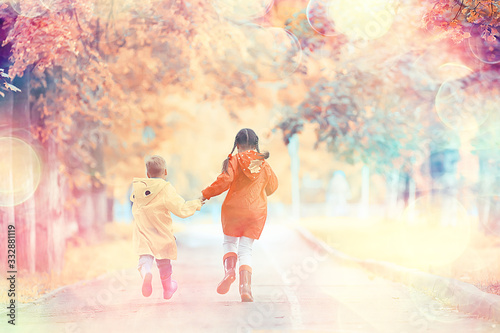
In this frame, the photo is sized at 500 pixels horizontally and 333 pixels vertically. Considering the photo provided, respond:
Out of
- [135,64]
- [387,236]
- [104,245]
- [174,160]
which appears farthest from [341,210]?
[135,64]

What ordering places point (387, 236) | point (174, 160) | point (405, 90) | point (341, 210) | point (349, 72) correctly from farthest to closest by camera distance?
point (341, 210)
point (174, 160)
point (387, 236)
point (405, 90)
point (349, 72)

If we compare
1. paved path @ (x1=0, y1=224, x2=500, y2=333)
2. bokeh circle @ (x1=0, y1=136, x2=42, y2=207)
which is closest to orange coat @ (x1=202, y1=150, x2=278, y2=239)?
paved path @ (x1=0, y1=224, x2=500, y2=333)

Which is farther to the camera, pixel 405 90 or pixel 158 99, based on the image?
pixel 158 99

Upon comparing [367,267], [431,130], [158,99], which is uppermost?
[158,99]

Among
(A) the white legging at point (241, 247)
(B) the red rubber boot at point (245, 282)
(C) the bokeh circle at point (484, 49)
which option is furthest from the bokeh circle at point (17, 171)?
(C) the bokeh circle at point (484, 49)

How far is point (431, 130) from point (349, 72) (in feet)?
24.8

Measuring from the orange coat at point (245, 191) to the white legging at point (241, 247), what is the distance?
0.08m

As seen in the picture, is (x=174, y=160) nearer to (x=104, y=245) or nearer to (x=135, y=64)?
(x=104, y=245)

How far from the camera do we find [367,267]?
13766 mm

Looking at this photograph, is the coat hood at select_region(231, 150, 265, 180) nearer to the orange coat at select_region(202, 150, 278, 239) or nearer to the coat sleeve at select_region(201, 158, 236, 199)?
the orange coat at select_region(202, 150, 278, 239)

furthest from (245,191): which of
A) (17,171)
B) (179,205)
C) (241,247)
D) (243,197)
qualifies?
(17,171)

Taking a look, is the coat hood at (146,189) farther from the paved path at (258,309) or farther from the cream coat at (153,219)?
the paved path at (258,309)

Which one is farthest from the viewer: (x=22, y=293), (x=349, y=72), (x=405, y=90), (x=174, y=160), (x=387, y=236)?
(x=174, y=160)

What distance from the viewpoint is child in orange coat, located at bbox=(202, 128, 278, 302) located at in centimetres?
733
